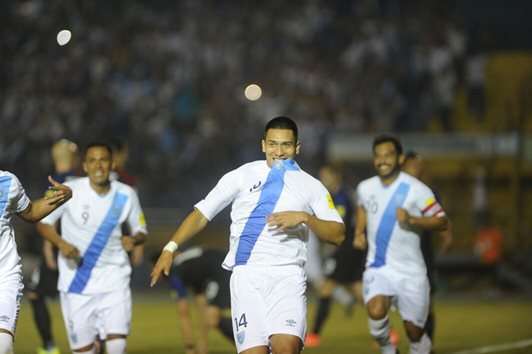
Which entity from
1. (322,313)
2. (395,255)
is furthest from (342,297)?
(395,255)

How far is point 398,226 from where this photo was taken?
10.7 m

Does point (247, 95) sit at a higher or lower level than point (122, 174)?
higher

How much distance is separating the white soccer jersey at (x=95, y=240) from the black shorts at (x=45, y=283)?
7.13 feet

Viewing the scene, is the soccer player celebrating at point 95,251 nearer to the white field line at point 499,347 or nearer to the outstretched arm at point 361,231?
the outstretched arm at point 361,231

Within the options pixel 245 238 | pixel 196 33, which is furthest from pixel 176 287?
pixel 196 33

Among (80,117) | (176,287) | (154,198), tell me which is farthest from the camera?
(80,117)

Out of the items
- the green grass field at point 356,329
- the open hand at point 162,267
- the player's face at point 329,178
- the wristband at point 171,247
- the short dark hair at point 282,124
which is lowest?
the green grass field at point 356,329

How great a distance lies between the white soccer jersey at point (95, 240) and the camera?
33.9 feet

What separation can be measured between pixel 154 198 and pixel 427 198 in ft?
39.1

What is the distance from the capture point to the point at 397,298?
10.8m

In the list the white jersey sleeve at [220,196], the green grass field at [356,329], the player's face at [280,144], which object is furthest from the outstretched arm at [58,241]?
the green grass field at [356,329]

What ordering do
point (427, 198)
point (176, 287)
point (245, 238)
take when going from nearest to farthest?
point (245, 238)
point (427, 198)
point (176, 287)

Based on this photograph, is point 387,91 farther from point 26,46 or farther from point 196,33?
point 26,46

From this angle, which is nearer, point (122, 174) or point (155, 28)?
point (122, 174)
